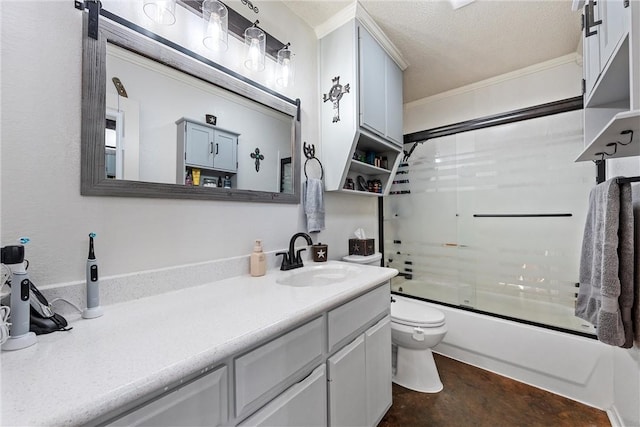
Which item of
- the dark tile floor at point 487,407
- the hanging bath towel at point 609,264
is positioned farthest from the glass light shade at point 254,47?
the dark tile floor at point 487,407

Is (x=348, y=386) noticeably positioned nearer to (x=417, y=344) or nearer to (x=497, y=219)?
(x=417, y=344)

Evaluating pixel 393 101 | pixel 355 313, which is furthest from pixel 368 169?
pixel 355 313

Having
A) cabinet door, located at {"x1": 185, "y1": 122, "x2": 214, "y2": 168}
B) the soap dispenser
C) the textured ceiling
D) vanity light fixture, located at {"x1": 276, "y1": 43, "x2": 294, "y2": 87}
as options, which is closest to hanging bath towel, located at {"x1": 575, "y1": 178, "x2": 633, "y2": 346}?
the textured ceiling

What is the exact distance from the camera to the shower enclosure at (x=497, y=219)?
6.38 ft

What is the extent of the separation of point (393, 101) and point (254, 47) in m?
1.18

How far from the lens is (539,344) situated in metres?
1.87

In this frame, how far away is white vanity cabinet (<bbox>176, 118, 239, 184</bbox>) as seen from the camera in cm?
111

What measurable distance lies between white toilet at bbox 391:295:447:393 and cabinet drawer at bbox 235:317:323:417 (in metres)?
1.02

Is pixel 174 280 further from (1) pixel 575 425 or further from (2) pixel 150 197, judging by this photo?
(1) pixel 575 425

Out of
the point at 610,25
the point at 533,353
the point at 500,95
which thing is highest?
the point at 500,95

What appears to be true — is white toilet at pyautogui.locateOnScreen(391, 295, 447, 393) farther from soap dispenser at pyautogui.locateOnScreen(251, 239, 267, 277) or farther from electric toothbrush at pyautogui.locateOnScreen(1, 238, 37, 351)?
electric toothbrush at pyautogui.locateOnScreen(1, 238, 37, 351)

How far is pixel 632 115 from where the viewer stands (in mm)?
642

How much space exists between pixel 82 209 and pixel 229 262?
1.95 ft

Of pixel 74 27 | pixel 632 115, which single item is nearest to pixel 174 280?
pixel 74 27
